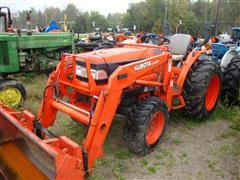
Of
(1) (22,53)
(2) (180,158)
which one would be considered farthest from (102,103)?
(1) (22,53)

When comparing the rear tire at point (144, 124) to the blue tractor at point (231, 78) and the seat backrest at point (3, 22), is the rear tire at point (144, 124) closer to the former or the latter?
the blue tractor at point (231, 78)

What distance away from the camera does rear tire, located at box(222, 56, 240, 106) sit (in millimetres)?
5457

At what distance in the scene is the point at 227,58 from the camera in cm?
593

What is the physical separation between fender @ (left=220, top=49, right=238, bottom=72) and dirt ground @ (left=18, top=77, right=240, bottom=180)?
0.87 m

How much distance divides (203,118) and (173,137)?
2.70ft

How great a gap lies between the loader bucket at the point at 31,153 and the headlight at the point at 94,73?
0.82 metres

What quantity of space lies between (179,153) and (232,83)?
1.95 meters

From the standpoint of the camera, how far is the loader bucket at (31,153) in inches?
109

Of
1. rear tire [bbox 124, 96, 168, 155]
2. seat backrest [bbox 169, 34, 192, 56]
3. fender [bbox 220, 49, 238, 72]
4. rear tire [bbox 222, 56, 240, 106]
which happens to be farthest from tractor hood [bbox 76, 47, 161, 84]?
fender [bbox 220, 49, 238, 72]

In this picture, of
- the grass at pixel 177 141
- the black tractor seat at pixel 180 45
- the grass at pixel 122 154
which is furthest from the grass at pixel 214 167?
the black tractor seat at pixel 180 45

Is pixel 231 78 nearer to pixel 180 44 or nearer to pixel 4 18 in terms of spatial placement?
pixel 180 44

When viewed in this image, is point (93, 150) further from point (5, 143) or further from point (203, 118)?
point (203, 118)

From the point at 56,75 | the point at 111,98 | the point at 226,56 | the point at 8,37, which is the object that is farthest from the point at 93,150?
the point at 8,37

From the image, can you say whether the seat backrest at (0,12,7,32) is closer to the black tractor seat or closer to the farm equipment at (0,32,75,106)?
the farm equipment at (0,32,75,106)
